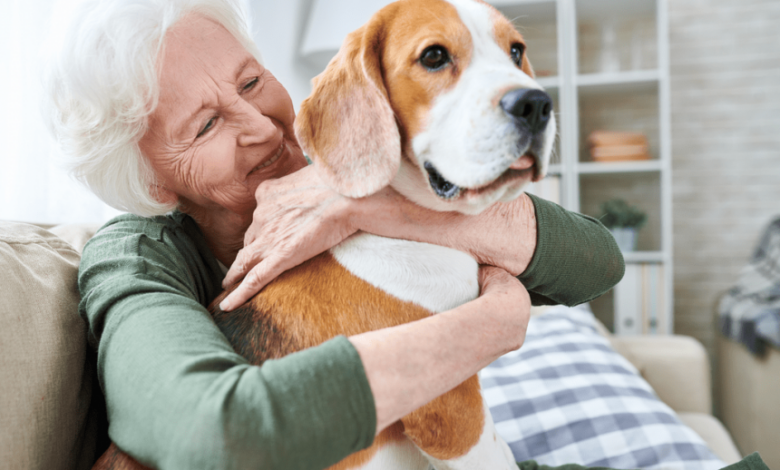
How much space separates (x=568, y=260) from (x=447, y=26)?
0.45 meters

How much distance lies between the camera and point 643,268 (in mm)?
3471

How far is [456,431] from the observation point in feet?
2.58

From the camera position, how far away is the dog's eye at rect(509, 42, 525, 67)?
924mm

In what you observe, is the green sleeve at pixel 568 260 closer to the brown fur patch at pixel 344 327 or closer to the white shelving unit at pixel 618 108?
the brown fur patch at pixel 344 327

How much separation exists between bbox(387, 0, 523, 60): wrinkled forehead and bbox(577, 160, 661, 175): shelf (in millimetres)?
2879

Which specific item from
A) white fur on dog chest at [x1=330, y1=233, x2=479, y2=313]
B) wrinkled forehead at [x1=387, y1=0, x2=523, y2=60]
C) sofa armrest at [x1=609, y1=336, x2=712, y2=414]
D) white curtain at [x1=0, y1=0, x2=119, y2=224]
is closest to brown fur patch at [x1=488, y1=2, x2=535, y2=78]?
wrinkled forehead at [x1=387, y1=0, x2=523, y2=60]

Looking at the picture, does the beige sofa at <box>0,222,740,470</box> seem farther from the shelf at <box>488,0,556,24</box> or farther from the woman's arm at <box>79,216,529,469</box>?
the shelf at <box>488,0,556,24</box>

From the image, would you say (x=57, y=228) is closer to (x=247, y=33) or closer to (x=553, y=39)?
(x=247, y=33)

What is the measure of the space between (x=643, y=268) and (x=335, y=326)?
3.19 m

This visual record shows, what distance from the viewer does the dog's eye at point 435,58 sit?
0.83 m

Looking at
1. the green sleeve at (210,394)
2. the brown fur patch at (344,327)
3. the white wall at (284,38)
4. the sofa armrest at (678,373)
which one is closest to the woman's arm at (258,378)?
the green sleeve at (210,394)

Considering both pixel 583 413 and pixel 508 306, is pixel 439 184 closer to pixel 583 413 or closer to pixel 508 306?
pixel 508 306

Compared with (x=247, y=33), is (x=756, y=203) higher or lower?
lower

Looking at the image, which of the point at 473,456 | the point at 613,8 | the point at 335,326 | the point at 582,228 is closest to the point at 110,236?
the point at 335,326
